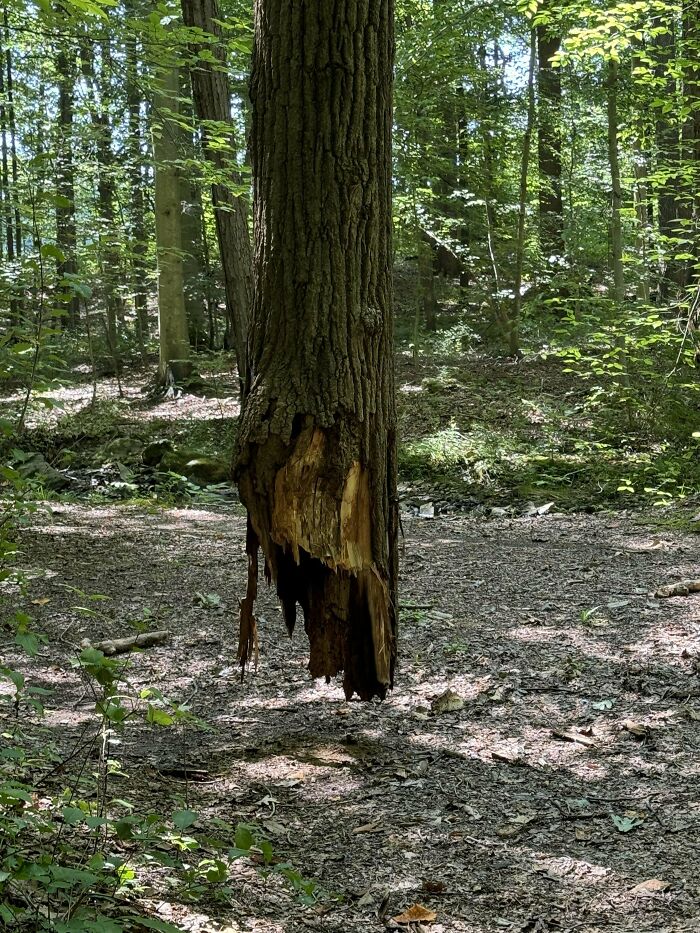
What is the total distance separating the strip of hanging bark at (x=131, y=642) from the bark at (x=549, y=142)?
408 inches

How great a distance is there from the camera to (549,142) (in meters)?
15.4

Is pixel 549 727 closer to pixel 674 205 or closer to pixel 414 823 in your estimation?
pixel 414 823

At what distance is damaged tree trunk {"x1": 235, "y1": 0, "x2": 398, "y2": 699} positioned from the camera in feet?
10.3

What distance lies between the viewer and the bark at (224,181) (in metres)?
9.43

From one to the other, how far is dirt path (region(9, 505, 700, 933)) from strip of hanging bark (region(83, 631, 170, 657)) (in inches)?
4.1

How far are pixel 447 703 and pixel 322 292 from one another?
2.30m

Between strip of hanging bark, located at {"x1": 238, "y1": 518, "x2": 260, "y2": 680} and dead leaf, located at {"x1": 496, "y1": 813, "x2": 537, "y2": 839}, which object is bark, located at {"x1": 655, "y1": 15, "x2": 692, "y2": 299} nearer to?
strip of hanging bark, located at {"x1": 238, "y1": 518, "x2": 260, "y2": 680}

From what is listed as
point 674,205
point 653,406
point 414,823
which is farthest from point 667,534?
point 674,205

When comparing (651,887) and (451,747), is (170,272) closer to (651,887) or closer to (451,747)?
(451,747)

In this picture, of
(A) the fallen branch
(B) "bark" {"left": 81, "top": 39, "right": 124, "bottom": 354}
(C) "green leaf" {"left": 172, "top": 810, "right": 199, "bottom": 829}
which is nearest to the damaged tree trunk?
(C) "green leaf" {"left": 172, "top": 810, "right": 199, "bottom": 829}

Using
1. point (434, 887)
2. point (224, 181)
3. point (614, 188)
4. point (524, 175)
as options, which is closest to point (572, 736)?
point (434, 887)

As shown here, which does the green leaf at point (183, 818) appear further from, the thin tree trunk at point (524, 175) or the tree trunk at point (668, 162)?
the thin tree trunk at point (524, 175)

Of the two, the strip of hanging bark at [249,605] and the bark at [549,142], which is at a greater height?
the bark at [549,142]

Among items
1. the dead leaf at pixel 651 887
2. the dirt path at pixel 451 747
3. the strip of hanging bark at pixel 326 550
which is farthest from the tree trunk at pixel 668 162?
the dead leaf at pixel 651 887
